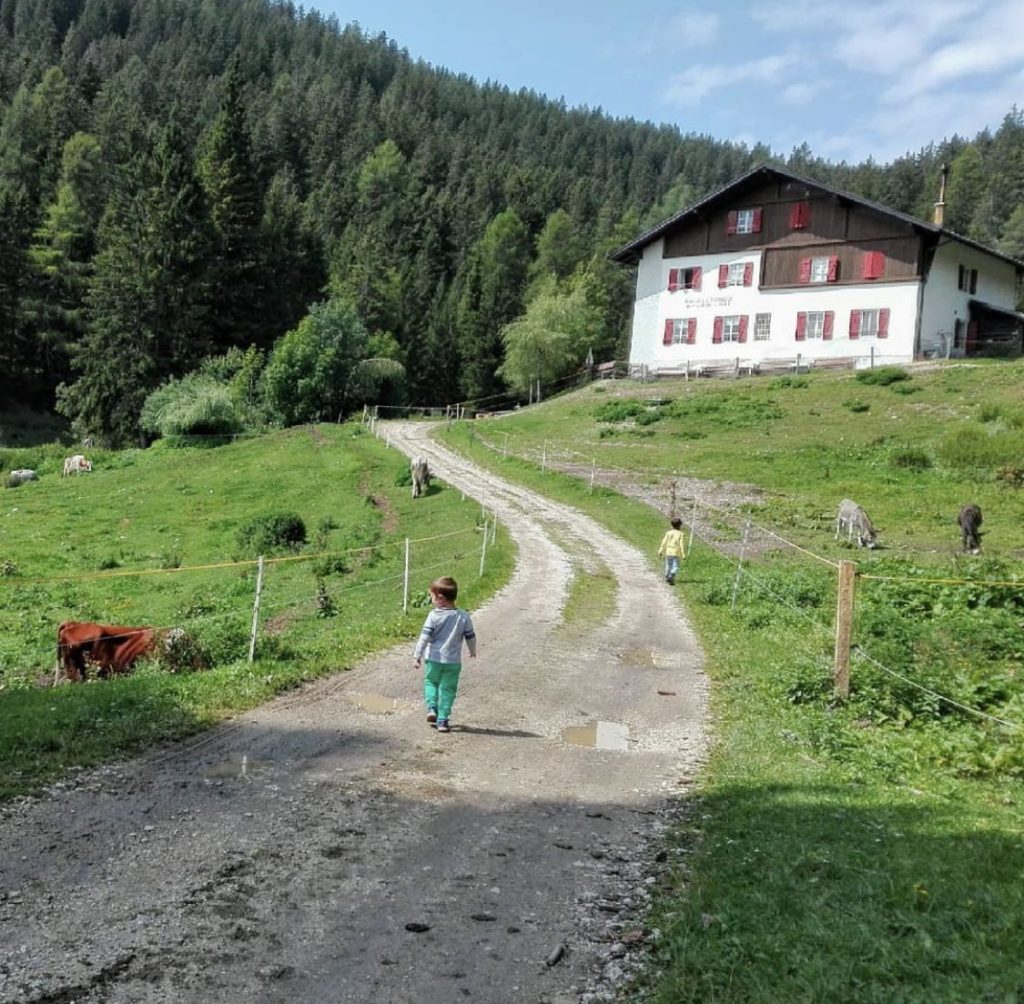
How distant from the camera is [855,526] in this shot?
73.8 feet

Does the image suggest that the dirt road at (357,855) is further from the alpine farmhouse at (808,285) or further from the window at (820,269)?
the window at (820,269)

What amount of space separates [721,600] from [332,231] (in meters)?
108

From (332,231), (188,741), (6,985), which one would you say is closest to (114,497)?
(188,741)

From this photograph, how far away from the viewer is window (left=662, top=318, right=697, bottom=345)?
180 ft

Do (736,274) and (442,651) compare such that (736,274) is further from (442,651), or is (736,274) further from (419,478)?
(442,651)

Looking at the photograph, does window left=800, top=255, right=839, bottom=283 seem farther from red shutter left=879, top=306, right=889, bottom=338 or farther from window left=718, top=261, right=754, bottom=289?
red shutter left=879, top=306, right=889, bottom=338

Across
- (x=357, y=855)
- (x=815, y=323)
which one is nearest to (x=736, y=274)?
(x=815, y=323)

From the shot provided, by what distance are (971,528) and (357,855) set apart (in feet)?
63.4

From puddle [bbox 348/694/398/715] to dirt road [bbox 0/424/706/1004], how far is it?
0.05 m

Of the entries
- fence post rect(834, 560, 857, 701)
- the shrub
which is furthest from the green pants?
the shrub

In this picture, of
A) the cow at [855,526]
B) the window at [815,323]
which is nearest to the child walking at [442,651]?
the cow at [855,526]

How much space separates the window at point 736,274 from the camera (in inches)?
2084

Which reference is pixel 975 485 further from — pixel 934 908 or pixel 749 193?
pixel 749 193

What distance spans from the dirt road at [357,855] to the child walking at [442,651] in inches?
10.7
